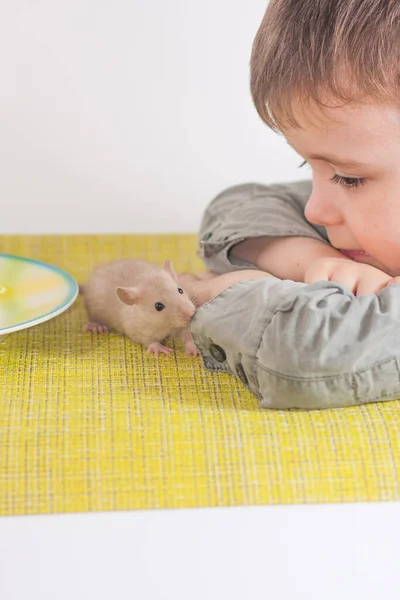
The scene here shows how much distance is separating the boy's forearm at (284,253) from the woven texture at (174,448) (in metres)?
0.29

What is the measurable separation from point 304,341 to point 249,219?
0.44 metres

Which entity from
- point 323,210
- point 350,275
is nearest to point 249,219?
point 323,210

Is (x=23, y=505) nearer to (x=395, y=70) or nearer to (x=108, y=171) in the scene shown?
(x=395, y=70)

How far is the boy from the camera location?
917mm

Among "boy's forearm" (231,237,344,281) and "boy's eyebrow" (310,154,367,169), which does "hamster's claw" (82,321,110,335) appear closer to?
"boy's forearm" (231,237,344,281)

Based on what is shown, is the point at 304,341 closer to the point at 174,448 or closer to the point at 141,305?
the point at 174,448

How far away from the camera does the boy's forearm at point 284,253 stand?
1230 mm

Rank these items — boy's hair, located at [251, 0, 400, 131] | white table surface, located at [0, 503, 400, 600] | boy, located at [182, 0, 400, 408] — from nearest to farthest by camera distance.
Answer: white table surface, located at [0, 503, 400, 600], boy, located at [182, 0, 400, 408], boy's hair, located at [251, 0, 400, 131]

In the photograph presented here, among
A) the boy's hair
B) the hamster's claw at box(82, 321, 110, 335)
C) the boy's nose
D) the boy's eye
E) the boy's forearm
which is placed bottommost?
the hamster's claw at box(82, 321, 110, 335)

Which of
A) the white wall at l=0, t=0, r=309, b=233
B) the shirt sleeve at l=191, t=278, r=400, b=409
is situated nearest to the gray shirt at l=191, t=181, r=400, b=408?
the shirt sleeve at l=191, t=278, r=400, b=409

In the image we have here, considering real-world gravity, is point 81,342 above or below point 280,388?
below

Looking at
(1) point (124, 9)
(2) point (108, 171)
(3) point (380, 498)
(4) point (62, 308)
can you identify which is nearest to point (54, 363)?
(4) point (62, 308)

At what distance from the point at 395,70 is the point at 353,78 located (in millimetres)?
49

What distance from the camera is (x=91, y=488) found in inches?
32.7
